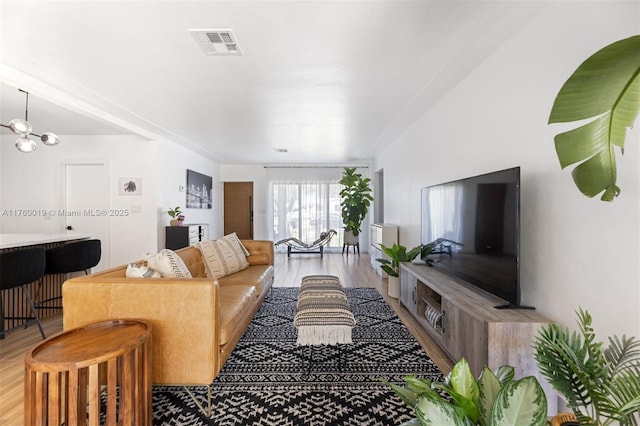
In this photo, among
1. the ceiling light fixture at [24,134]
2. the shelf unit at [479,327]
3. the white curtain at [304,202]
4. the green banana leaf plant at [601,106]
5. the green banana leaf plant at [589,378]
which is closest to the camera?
the green banana leaf plant at [601,106]

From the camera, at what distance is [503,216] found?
1864 mm

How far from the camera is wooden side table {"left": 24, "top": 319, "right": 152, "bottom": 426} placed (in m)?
1.22

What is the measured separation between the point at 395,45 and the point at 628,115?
1.86m

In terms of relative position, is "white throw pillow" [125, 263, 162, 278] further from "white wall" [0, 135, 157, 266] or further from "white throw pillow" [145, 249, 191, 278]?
"white wall" [0, 135, 157, 266]

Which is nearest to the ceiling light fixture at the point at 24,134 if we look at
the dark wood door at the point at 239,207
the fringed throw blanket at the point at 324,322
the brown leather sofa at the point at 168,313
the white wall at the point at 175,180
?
the white wall at the point at 175,180

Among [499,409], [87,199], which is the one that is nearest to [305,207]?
[87,199]

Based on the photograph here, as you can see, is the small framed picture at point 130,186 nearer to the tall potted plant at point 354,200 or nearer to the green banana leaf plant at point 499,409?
the tall potted plant at point 354,200

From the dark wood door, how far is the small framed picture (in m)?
3.35

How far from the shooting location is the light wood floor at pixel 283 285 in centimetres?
186

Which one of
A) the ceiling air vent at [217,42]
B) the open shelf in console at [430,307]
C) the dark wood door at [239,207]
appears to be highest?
the ceiling air vent at [217,42]

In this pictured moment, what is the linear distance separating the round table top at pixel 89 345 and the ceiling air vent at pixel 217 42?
6.30 feet

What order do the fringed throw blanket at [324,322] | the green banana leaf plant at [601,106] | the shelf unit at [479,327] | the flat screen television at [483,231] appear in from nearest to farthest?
1. the green banana leaf plant at [601,106]
2. the shelf unit at [479,327]
3. the flat screen television at [483,231]
4. the fringed throw blanket at [324,322]

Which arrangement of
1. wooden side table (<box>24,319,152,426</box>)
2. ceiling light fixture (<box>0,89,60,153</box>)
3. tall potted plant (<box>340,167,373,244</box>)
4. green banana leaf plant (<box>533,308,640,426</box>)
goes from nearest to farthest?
1. green banana leaf plant (<box>533,308,640,426</box>)
2. wooden side table (<box>24,319,152,426</box>)
3. ceiling light fixture (<box>0,89,60,153</box>)
4. tall potted plant (<box>340,167,373,244</box>)

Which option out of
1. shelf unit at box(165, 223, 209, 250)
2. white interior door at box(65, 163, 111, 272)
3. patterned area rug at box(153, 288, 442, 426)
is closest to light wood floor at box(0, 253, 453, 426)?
patterned area rug at box(153, 288, 442, 426)
